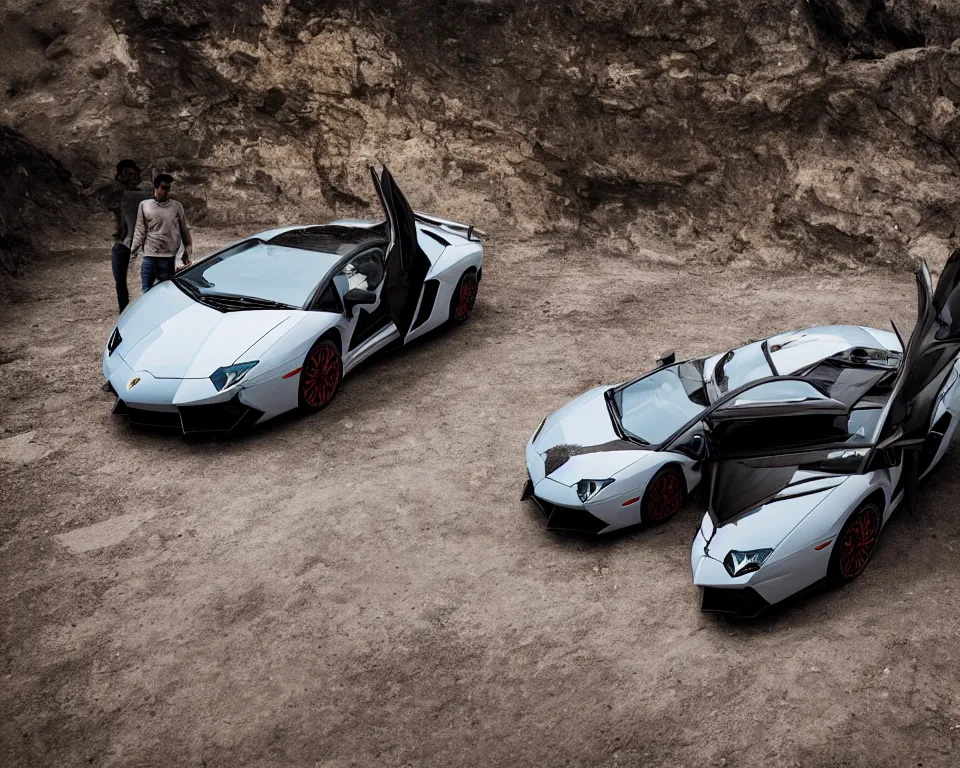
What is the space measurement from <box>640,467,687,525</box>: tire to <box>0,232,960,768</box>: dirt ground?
171mm

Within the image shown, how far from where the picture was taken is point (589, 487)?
7.43 m

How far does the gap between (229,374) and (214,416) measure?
38 cm

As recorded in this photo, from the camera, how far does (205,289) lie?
9766mm

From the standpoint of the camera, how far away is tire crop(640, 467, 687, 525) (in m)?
7.51

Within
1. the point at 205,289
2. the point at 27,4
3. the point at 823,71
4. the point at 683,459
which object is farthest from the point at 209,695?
the point at 27,4

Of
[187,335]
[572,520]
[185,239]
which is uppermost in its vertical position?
[185,239]

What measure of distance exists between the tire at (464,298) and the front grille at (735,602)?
534 cm

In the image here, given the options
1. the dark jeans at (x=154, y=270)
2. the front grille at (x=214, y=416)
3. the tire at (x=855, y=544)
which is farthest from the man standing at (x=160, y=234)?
the tire at (x=855, y=544)

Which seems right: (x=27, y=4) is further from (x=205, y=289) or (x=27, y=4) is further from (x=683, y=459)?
(x=683, y=459)

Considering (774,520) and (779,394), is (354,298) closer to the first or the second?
(779,394)

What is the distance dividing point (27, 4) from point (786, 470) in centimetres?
1263

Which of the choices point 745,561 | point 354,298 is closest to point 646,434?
point 745,561

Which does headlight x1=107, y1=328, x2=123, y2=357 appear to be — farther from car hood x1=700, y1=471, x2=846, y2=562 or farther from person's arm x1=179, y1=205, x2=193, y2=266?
car hood x1=700, y1=471, x2=846, y2=562

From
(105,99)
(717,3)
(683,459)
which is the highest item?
(717,3)
